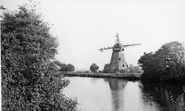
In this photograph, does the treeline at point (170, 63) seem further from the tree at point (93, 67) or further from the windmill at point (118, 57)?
the tree at point (93, 67)

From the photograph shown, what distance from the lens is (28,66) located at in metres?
6.60

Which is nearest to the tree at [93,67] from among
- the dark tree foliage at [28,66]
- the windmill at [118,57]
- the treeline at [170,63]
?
the windmill at [118,57]

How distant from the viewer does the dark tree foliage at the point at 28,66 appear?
238 inches

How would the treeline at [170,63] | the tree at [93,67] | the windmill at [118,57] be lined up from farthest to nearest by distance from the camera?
the tree at [93,67] → the windmill at [118,57] → the treeline at [170,63]

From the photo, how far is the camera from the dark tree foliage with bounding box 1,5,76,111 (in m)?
6.05

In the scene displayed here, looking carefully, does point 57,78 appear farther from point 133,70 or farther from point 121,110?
point 133,70

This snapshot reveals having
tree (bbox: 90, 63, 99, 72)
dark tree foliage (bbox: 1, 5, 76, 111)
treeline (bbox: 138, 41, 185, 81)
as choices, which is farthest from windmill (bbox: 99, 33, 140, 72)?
dark tree foliage (bbox: 1, 5, 76, 111)

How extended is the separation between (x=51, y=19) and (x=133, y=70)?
34775 millimetres

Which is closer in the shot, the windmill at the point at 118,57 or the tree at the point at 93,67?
the windmill at the point at 118,57

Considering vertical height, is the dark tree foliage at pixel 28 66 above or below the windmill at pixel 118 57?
below

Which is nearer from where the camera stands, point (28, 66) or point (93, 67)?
point (28, 66)

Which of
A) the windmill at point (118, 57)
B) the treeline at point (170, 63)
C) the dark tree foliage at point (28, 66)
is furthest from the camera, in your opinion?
the windmill at point (118, 57)

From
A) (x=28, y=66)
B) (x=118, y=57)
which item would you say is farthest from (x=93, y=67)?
(x=28, y=66)

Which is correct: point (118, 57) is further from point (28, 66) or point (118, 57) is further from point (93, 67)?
point (28, 66)
